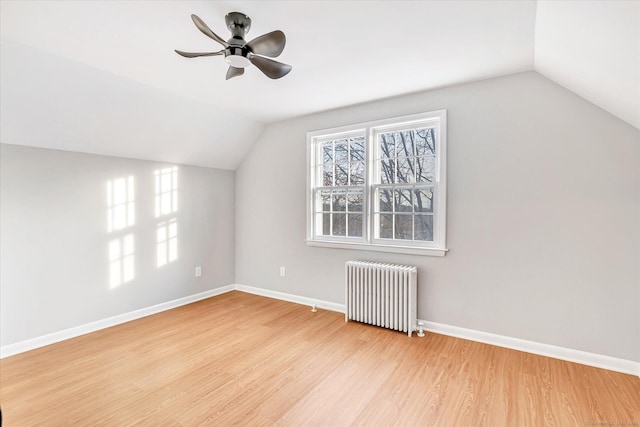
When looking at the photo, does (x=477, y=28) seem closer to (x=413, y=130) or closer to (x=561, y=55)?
(x=561, y=55)

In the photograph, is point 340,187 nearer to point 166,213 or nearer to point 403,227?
point 403,227

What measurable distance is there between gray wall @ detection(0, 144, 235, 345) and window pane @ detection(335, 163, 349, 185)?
209cm

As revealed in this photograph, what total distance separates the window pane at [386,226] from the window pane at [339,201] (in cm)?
55

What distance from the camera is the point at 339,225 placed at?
3.98 meters

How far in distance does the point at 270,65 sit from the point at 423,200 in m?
2.15

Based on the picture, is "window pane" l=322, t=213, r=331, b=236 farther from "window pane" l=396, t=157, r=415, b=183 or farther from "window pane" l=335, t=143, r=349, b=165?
"window pane" l=396, t=157, r=415, b=183

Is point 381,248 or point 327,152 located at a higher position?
point 327,152

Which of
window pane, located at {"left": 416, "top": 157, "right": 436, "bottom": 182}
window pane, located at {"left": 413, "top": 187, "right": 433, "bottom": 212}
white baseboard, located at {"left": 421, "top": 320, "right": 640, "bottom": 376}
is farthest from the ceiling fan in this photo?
white baseboard, located at {"left": 421, "top": 320, "right": 640, "bottom": 376}

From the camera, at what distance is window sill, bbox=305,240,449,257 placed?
10.4 feet

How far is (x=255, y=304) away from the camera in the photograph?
13.6 feet

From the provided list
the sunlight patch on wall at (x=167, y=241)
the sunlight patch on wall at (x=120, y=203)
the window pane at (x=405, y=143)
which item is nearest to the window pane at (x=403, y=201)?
the window pane at (x=405, y=143)

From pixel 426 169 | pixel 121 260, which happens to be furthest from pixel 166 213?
pixel 426 169

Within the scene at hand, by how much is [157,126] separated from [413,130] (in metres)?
2.96

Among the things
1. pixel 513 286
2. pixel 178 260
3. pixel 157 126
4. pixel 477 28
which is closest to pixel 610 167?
pixel 513 286
